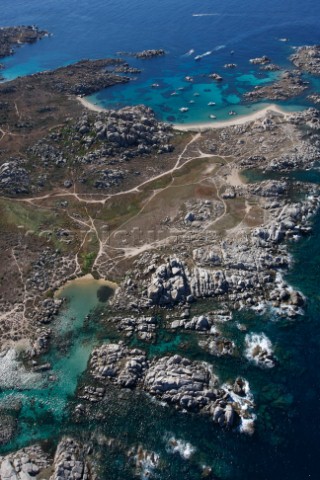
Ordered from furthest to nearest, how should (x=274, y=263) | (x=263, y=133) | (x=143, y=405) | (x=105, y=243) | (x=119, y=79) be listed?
1. (x=119, y=79)
2. (x=263, y=133)
3. (x=105, y=243)
4. (x=274, y=263)
5. (x=143, y=405)

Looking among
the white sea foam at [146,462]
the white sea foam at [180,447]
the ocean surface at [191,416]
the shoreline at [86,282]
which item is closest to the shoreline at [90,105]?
the shoreline at [86,282]

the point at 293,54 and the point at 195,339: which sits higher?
the point at 293,54

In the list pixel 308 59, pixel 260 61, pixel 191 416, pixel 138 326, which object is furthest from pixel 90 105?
pixel 191 416

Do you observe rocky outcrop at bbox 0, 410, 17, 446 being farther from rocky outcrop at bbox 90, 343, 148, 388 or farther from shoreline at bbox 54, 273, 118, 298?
shoreline at bbox 54, 273, 118, 298

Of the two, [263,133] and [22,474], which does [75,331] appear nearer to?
[22,474]

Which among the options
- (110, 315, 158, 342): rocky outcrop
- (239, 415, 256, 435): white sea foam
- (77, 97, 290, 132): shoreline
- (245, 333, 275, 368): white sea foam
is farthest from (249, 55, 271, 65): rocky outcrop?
(239, 415, 256, 435): white sea foam

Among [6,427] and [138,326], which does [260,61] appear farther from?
[6,427]

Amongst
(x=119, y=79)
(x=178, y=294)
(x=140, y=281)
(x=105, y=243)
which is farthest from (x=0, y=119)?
(x=178, y=294)
